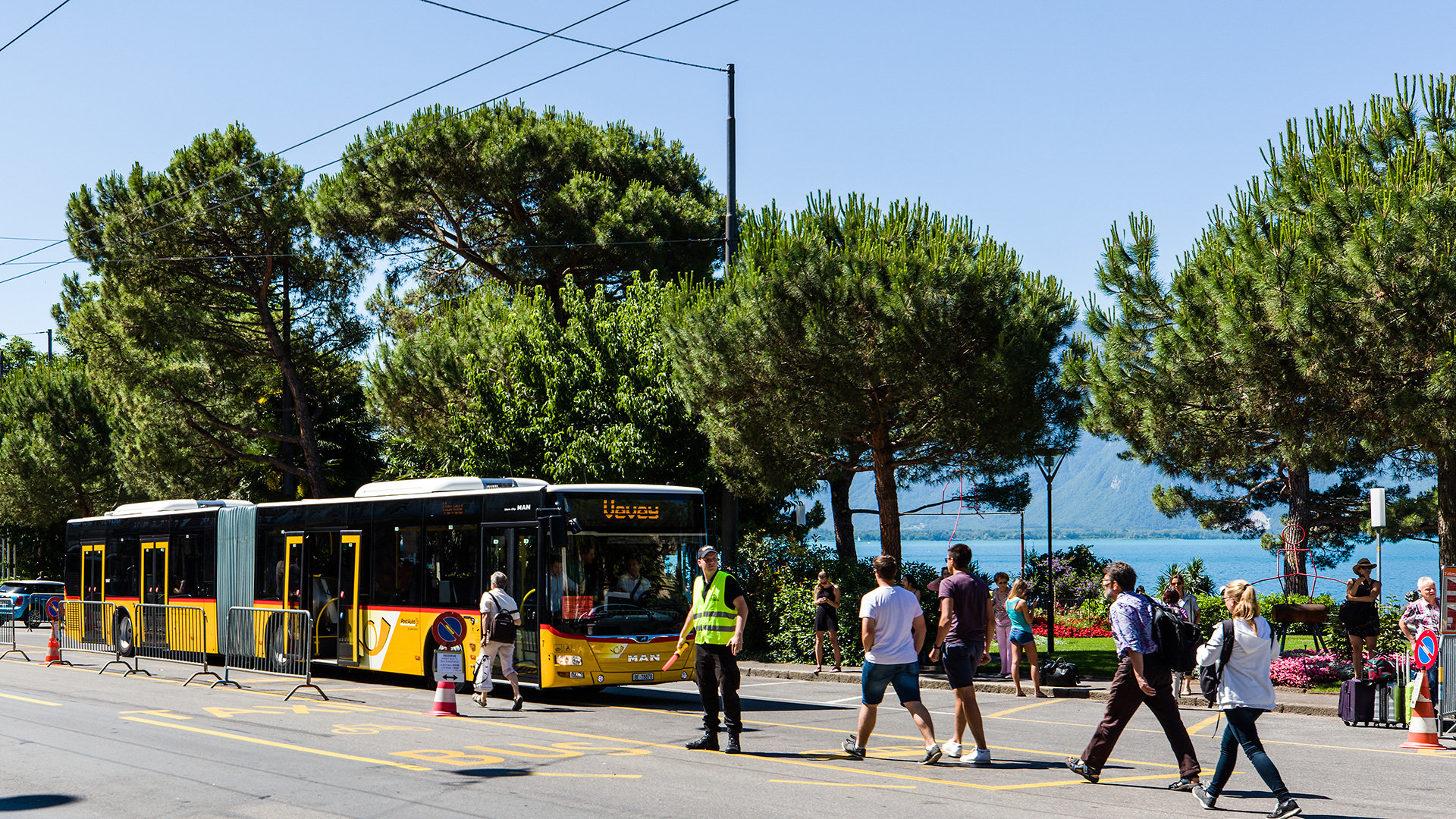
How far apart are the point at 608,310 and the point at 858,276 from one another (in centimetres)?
824

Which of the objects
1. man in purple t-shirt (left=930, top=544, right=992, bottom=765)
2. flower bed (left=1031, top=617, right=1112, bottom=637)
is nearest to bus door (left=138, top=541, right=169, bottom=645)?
man in purple t-shirt (left=930, top=544, right=992, bottom=765)

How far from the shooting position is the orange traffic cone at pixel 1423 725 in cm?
1183

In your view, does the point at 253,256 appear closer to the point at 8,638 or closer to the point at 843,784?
the point at 8,638

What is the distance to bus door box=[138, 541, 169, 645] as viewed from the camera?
22438mm

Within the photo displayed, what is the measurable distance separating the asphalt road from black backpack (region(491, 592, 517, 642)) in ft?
2.90

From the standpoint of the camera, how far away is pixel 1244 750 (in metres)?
7.94

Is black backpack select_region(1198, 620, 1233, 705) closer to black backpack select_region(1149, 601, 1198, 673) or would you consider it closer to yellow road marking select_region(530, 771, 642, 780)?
black backpack select_region(1149, 601, 1198, 673)

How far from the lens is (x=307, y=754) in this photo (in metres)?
10.7

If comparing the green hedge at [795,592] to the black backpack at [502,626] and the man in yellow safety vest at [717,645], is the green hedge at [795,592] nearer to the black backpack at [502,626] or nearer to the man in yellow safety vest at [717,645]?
the black backpack at [502,626]

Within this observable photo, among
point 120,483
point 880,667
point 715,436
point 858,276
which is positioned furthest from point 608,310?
point 120,483

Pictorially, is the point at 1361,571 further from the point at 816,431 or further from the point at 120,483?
the point at 120,483

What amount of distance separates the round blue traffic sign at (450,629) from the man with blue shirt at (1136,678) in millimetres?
8450

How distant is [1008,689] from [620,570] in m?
6.28

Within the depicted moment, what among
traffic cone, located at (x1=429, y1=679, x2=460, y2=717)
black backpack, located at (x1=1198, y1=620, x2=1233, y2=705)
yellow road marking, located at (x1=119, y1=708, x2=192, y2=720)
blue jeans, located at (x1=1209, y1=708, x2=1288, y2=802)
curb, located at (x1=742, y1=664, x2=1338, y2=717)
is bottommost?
curb, located at (x1=742, y1=664, x2=1338, y2=717)
